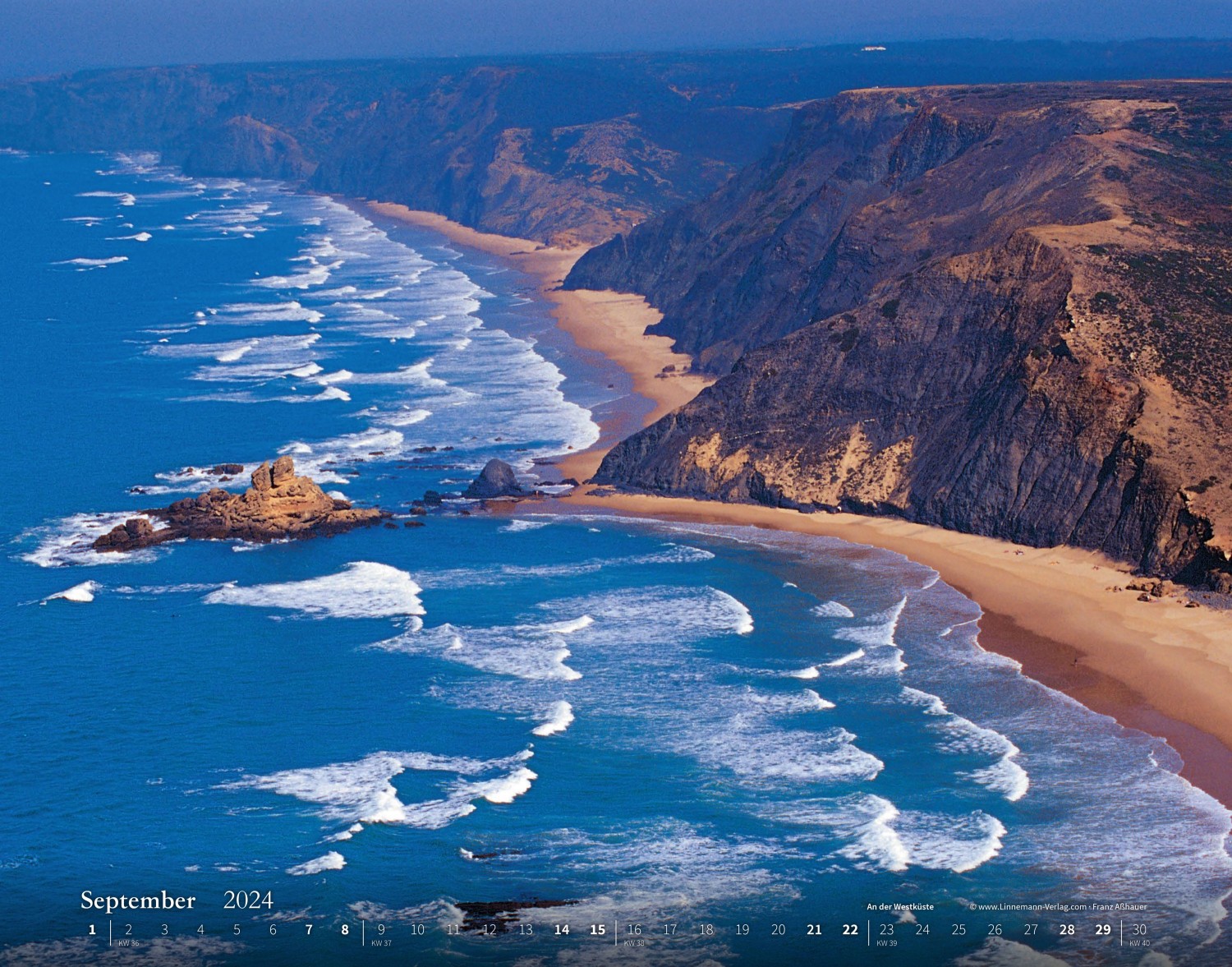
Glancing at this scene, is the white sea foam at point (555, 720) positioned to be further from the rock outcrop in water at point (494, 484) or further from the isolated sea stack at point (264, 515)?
the rock outcrop in water at point (494, 484)


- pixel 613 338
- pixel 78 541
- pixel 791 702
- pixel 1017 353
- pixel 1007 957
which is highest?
Answer: pixel 613 338

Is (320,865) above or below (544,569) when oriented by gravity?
below

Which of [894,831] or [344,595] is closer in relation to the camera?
[894,831]

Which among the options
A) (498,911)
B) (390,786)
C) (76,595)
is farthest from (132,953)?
(76,595)

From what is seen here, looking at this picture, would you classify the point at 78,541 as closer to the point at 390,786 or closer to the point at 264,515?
the point at 264,515

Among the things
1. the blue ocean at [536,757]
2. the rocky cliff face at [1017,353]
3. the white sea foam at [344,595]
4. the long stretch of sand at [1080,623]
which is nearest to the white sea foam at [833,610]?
the blue ocean at [536,757]

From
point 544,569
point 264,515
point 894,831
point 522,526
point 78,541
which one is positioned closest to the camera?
point 894,831
